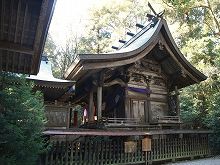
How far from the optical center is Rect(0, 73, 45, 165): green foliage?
7.27 meters

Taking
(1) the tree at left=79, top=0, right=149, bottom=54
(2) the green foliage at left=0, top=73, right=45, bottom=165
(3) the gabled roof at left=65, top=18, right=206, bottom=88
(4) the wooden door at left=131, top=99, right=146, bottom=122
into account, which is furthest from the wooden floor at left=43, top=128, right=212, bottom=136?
(1) the tree at left=79, top=0, right=149, bottom=54

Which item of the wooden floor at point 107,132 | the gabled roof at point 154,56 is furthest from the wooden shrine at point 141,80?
the wooden floor at point 107,132

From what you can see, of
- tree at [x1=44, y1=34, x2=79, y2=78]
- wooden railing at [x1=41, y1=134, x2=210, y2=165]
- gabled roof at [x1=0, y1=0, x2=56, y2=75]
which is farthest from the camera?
tree at [x1=44, y1=34, x2=79, y2=78]

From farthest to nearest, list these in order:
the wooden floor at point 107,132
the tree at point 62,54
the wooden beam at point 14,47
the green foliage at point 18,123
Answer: the tree at point 62,54 < the wooden floor at point 107,132 < the green foliage at point 18,123 < the wooden beam at point 14,47

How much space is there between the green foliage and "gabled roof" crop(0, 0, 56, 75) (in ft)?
3.84

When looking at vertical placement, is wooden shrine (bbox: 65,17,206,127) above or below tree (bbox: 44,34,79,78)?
below

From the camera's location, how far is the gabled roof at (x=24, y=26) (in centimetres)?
461

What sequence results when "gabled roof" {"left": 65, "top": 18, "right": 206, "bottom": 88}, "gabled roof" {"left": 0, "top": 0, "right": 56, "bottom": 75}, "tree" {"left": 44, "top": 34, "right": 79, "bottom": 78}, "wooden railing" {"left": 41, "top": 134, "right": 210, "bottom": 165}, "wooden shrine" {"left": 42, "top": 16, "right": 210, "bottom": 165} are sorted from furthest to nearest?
"tree" {"left": 44, "top": 34, "right": 79, "bottom": 78} < "gabled roof" {"left": 65, "top": 18, "right": 206, "bottom": 88} < "wooden shrine" {"left": 42, "top": 16, "right": 210, "bottom": 165} < "wooden railing" {"left": 41, "top": 134, "right": 210, "bottom": 165} < "gabled roof" {"left": 0, "top": 0, "right": 56, "bottom": 75}

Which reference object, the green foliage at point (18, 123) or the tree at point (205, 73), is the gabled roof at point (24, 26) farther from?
the tree at point (205, 73)

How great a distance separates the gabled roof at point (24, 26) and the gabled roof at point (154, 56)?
452 cm

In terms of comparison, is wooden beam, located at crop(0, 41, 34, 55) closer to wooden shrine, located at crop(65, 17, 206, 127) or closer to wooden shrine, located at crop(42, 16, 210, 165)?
wooden shrine, located at crop(42, 16, 210, 165)

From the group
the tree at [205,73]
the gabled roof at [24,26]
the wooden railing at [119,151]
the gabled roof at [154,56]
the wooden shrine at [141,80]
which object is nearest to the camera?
the gabled roof at [24,26]

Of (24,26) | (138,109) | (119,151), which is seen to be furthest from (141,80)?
(24,26)

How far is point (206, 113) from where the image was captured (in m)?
19.3
